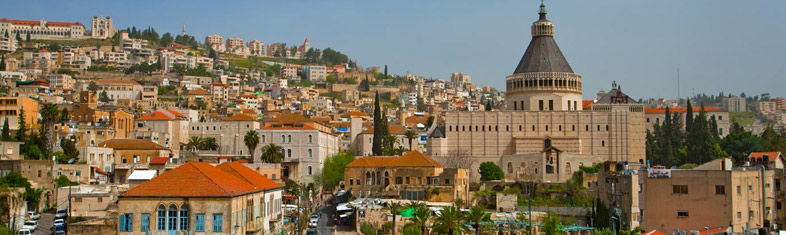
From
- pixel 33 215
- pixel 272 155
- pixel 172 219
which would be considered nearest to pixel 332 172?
pixel 272 155

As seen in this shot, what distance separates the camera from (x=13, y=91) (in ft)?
380

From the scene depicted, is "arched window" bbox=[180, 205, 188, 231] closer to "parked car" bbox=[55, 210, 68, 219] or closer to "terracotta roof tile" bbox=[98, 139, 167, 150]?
"parked car" bbox=[55, 210, 68, 219]

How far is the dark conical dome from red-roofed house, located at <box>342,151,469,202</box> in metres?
25.2

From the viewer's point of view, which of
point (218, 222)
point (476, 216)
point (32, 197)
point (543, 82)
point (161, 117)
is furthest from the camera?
point (161, 117)

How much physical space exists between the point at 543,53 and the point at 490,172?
19.4 meters

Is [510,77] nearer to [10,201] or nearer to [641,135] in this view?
[641,135]

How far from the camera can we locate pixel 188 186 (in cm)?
4084

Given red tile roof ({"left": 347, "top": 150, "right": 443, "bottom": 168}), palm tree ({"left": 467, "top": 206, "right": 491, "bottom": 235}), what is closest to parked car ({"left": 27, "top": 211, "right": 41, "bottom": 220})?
red tile roof ({"left": 347, "top": 150, "right": 443, "bottom": 168})

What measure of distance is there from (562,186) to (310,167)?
79.3 ft

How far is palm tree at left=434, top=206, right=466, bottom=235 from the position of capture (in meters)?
48.9

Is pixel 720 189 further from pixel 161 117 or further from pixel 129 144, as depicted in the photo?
pixel 161 117

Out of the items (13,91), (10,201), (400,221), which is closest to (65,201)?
(10,201)

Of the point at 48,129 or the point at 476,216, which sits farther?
the point at 48,129

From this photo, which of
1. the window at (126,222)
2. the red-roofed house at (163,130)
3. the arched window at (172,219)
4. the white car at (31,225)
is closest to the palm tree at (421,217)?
the arched window at (172,219)
